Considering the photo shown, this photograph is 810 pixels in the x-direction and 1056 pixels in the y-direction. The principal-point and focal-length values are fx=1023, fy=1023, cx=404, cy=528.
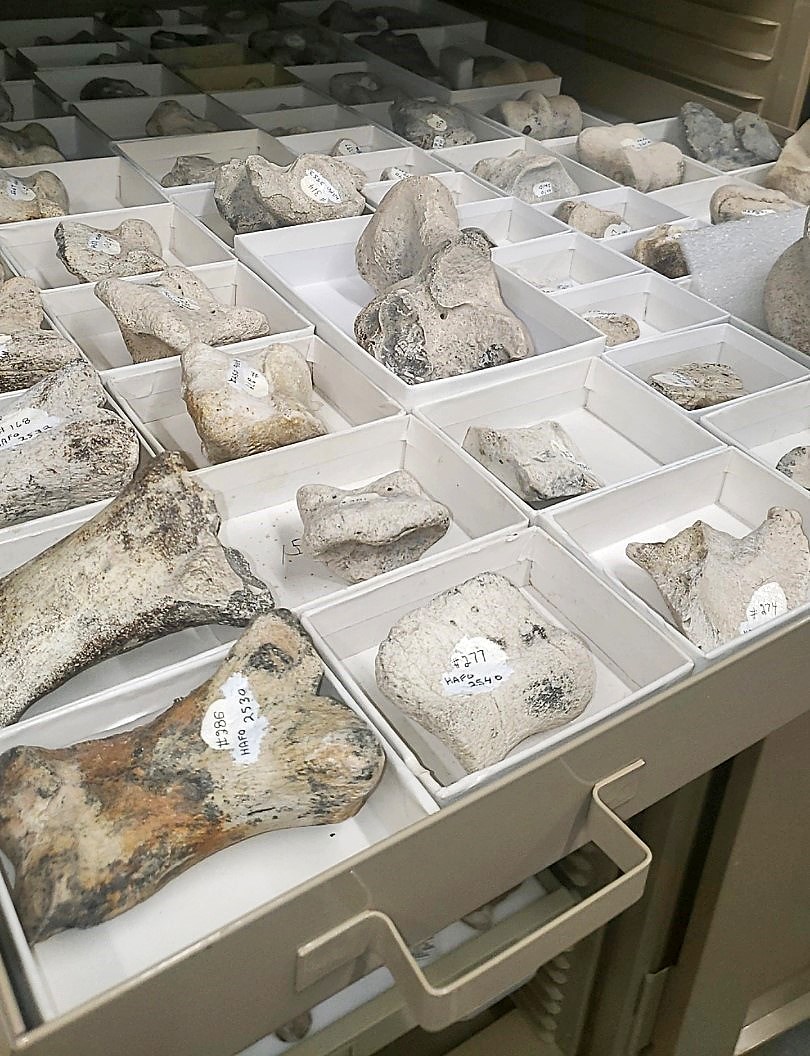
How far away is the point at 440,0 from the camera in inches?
94.7

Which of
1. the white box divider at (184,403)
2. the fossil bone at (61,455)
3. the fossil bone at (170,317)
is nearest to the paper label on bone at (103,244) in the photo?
the fossil bone at (170,317)

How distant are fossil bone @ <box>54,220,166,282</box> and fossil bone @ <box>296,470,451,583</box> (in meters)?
0.51

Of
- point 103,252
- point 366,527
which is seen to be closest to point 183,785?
point 366,527

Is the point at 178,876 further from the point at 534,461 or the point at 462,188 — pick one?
the point at 462,188

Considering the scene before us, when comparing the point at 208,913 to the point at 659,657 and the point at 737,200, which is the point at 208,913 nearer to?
the point at 659,657

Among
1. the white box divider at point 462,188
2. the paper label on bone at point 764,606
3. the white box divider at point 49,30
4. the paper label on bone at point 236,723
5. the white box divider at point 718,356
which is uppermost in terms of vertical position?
the white box divider at point 49,30

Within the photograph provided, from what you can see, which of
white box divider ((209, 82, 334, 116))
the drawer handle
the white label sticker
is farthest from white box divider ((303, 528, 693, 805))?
white box divider ((209, 82, 334, 116))

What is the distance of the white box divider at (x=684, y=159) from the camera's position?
1791 millimetres

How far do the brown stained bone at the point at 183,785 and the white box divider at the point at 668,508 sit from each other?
335 millimetres

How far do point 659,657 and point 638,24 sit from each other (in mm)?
1511

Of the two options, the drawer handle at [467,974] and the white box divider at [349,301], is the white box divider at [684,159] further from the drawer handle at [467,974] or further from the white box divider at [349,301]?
the drawer handle at [467,974]

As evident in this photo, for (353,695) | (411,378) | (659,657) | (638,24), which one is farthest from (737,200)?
(353,695)

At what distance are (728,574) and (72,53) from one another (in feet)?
5.93

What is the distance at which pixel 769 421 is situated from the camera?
1250 millimetres
